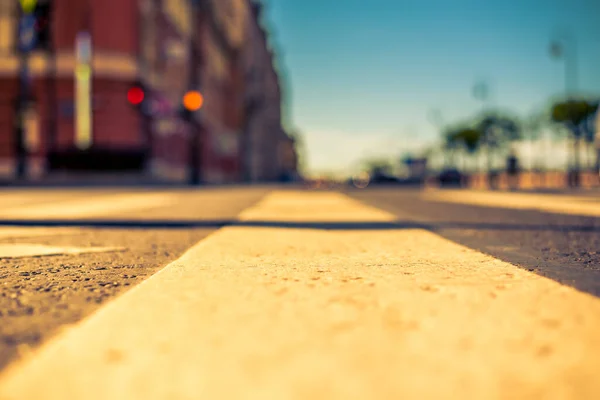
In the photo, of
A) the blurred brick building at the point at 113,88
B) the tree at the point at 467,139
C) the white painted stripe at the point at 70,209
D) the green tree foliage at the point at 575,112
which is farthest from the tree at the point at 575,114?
the white painted stripe at the point at 70,209

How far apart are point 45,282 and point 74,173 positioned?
29943mm

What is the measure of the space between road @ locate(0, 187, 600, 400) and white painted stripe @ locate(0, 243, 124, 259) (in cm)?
3

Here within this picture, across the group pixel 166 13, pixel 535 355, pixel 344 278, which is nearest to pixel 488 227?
pixel 344 278

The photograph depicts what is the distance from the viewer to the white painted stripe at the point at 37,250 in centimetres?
546

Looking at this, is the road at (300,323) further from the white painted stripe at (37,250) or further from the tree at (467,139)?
the tree at (467,139)

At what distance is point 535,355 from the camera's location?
227cm

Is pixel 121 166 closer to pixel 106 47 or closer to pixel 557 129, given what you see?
pixel 106 47

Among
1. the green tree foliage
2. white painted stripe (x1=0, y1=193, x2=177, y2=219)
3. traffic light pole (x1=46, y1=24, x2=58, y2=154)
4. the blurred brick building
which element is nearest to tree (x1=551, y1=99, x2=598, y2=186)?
the green tree foliage

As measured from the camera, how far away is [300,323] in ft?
9.07

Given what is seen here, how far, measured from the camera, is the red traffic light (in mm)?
33250

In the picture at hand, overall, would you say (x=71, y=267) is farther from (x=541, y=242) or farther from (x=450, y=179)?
(x=450, y=179)

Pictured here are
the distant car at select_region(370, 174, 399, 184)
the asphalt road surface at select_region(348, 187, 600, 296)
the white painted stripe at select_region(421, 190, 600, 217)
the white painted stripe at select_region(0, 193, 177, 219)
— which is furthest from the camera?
the distant car at select_region(370, 174, 399, 184)

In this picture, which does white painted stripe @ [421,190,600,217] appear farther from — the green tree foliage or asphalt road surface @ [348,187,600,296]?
the green tree foliage

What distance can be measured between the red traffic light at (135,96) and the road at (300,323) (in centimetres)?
2865
